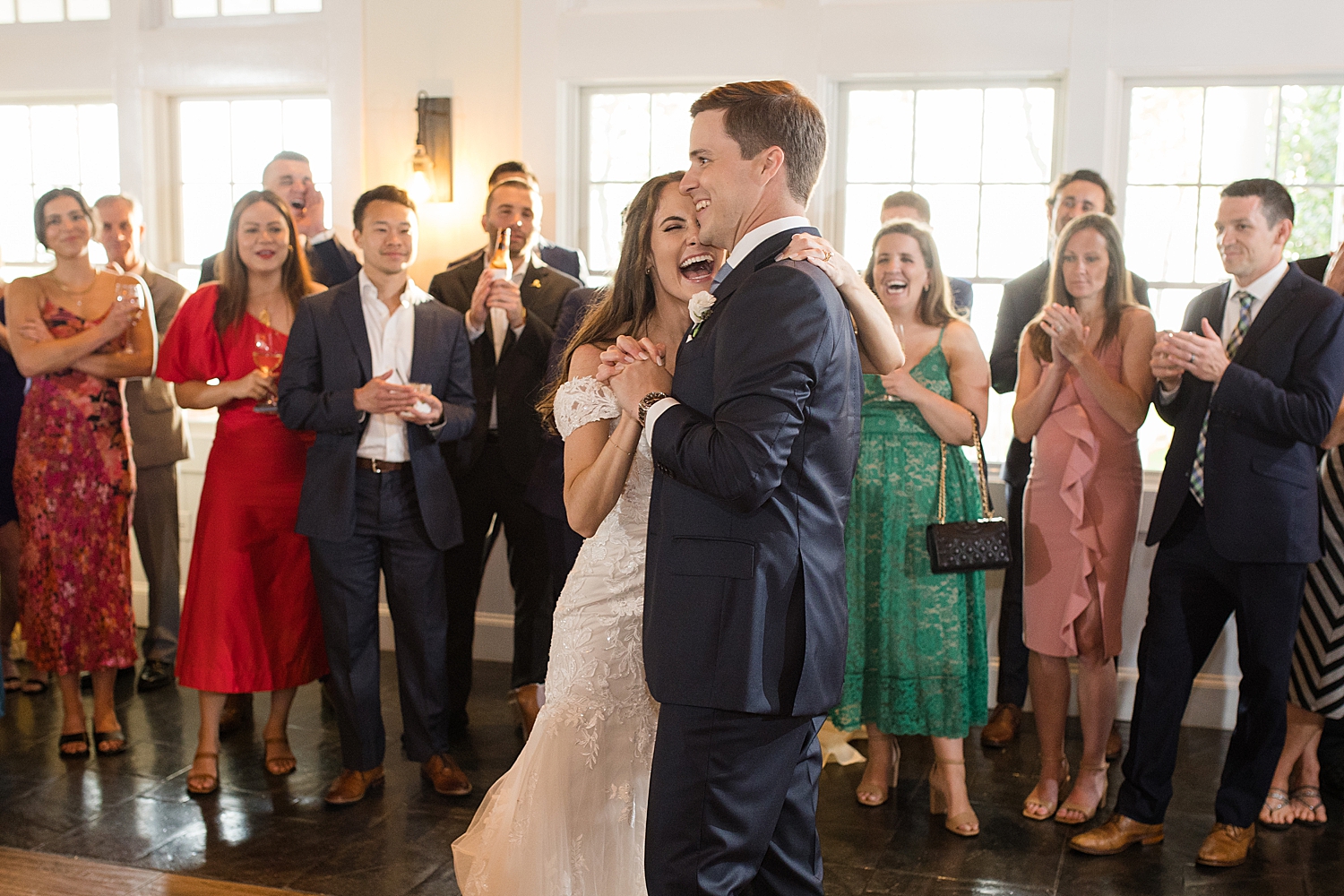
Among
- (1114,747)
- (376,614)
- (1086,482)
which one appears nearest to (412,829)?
(376,614)

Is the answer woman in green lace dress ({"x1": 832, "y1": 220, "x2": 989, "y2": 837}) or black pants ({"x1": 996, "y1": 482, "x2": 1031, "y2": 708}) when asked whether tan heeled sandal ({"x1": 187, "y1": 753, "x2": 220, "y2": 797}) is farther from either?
black pants ({"x1": 996, "y1": 482, "x2": 1031, "y2": 708})

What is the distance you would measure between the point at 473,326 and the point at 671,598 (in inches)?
92.0

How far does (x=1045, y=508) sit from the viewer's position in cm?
364

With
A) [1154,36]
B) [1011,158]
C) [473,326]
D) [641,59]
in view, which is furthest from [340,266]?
[1154,36]

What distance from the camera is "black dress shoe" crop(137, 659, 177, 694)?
188 inches

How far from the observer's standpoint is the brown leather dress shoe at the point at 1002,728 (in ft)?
14.2

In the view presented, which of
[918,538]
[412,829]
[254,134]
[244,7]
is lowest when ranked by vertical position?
[412,829]

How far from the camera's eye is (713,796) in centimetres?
192

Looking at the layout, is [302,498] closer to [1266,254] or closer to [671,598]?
[671,598]

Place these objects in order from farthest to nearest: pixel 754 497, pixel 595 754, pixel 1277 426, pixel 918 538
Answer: pixel 918 538
pixel 1277 426
pixel 595 754
pixel 754 497

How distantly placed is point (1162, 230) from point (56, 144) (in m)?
5.25

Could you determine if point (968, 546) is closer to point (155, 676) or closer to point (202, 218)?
point (155, 676)

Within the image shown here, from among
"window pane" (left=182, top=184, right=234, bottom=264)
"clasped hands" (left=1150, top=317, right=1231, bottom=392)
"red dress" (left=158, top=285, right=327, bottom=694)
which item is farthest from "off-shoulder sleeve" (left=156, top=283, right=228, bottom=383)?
"clasped hands" (left=1150, top=317, right=1231, bottom=392)

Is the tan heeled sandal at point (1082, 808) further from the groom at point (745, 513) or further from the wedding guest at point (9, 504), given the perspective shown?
the wedding guest at point (9, 504)
